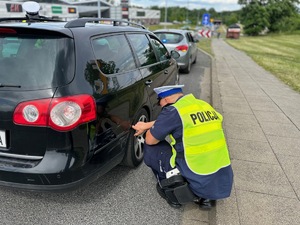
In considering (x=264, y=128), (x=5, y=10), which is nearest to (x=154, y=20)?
(x=5, y=10)

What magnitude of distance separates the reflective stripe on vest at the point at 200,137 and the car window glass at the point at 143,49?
1348 mm

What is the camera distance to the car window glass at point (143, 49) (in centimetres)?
344

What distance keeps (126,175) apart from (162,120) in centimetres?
121

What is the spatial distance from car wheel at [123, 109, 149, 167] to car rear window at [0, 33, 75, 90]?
1.09 meters

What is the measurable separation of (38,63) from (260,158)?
2929 millimetres

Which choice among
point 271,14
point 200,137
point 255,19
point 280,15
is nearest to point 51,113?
point 200,137

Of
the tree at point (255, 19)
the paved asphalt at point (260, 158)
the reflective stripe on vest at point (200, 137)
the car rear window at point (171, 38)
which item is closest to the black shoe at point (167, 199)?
the paved asphalt at point (260, 158)

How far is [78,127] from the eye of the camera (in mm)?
2145

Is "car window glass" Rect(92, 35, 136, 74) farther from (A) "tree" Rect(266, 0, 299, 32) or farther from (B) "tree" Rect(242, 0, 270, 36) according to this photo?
(A) "tree" Rect(266, 0, 299, 32)

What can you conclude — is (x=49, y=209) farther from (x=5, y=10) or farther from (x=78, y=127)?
(x=5, y=10)

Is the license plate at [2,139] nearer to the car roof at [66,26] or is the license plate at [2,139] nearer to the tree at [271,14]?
the car roof at [66,26]

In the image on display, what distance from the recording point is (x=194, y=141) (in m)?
2.23

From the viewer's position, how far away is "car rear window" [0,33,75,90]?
2.12 metres

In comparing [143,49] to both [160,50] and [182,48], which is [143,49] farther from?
[182,48]
